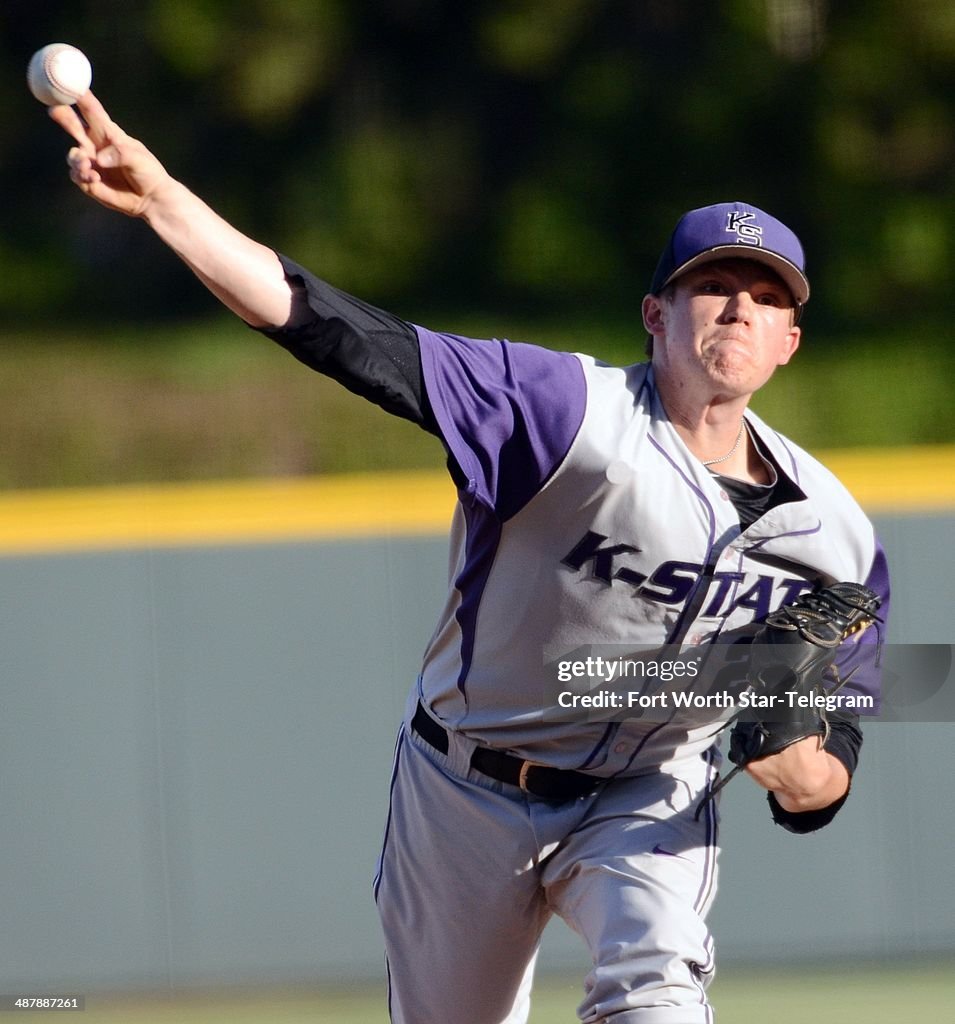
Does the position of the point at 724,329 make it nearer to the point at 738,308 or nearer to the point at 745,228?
the point at 738,308

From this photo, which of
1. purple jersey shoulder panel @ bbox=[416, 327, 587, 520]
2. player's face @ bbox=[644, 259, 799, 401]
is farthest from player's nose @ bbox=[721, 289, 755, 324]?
purple jersey shoulder panel @ bbox=[416, 327, 587, 520]

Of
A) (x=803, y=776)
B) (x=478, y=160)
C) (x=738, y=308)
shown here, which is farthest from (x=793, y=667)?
(x=478, y=160)

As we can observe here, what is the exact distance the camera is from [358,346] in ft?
7.27

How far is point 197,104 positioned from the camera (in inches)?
370

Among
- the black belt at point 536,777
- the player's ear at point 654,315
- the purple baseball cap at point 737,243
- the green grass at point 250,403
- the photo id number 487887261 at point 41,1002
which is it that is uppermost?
the green grass at point 250,403

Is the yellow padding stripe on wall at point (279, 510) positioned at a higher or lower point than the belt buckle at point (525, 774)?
higher

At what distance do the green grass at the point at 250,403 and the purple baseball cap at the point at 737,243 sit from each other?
12.8ft

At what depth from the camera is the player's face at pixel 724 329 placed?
2506 mm

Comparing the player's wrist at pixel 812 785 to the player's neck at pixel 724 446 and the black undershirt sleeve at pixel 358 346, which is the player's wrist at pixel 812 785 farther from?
the black undershirt sleeve at pixel 358 346

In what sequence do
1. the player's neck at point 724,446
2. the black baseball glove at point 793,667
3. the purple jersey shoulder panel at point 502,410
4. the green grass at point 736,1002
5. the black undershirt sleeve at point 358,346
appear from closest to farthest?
the black undershirt sleeve at point 358,346
the purple jersey shoulder panel at point 502,410
the black baseball glove at point 793,667
the player's neck at point 724,446
the green grass at point 736,1002

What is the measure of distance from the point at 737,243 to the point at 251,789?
2.19 m

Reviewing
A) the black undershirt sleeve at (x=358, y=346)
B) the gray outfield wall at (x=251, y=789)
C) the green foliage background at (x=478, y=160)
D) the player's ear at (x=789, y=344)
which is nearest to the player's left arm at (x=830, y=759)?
the player's ear at (x=789, y=344)

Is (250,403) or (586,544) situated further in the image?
(250,403)

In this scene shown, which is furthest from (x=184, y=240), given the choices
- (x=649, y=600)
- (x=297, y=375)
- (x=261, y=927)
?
(x=297, y=375)
